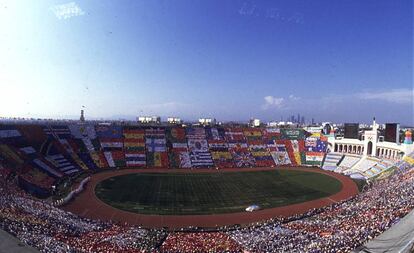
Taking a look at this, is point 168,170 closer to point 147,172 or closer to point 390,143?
point 147,172

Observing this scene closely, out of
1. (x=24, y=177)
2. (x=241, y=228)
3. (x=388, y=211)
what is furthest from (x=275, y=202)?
(x=24, y=177)

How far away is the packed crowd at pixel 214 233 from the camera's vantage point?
68.5 feet

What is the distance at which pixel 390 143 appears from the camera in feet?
205

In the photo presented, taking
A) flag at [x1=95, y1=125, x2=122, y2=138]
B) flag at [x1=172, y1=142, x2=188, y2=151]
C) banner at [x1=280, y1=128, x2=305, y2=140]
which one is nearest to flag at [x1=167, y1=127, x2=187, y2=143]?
flag at [x1=172, y1=142, x2=188, y2=151]

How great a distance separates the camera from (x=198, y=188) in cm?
4794

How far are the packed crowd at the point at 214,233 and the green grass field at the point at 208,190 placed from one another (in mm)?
7885

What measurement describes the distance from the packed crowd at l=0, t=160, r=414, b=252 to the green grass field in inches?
310

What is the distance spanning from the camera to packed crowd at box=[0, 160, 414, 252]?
20.9m

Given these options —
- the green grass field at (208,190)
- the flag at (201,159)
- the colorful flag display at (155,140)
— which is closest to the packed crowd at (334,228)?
the green grass field at (208,190)

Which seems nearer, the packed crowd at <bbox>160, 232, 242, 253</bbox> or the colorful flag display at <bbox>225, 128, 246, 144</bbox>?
the packed crowd at <bbox>160, 232, 242, 253</bbox>

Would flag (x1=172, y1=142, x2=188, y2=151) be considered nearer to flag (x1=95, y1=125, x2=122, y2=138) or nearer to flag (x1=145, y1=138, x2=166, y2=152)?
flag (x1=145, y1=138, x2=166, y2=152)

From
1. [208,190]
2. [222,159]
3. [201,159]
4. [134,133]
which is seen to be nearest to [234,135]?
[222,159]

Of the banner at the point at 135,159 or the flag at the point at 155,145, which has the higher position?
the flag at the point at 155,145

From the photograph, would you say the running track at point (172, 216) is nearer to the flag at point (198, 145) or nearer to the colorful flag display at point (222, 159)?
the colorful flag display at point (222, 159)
